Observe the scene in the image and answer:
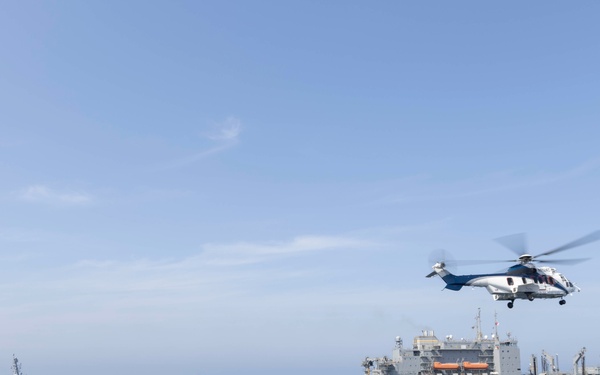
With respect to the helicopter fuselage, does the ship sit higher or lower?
lower

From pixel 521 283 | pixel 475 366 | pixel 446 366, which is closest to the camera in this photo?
pixel 521 283

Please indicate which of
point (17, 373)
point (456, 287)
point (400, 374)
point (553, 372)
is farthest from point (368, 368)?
point (17, 373)

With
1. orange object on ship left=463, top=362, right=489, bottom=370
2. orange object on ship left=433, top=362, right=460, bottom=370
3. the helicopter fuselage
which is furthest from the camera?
orange object on ship left=463, top=362, right=489, bottom=370

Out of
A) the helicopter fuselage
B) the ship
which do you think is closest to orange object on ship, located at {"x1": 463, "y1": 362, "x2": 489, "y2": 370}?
the ship

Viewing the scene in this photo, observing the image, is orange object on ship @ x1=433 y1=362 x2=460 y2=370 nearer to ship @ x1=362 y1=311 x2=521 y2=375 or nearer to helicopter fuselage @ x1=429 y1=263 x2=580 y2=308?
ship @ x1=362 y1=311 x2=521 y2=375

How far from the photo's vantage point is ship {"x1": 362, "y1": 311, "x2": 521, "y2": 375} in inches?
3691

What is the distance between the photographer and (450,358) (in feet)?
311

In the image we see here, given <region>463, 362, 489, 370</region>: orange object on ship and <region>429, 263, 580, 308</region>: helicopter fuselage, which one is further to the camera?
<region>463, 362, 489, 370</region>: orange object on ship

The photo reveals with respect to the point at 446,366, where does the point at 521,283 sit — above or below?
above

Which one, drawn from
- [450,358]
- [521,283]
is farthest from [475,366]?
[521,283]

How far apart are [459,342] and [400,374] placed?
11211 mm

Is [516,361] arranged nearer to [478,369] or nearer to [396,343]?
[478,369]

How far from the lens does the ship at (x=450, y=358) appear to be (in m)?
93.8

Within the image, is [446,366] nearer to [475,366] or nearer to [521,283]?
[475,366]
